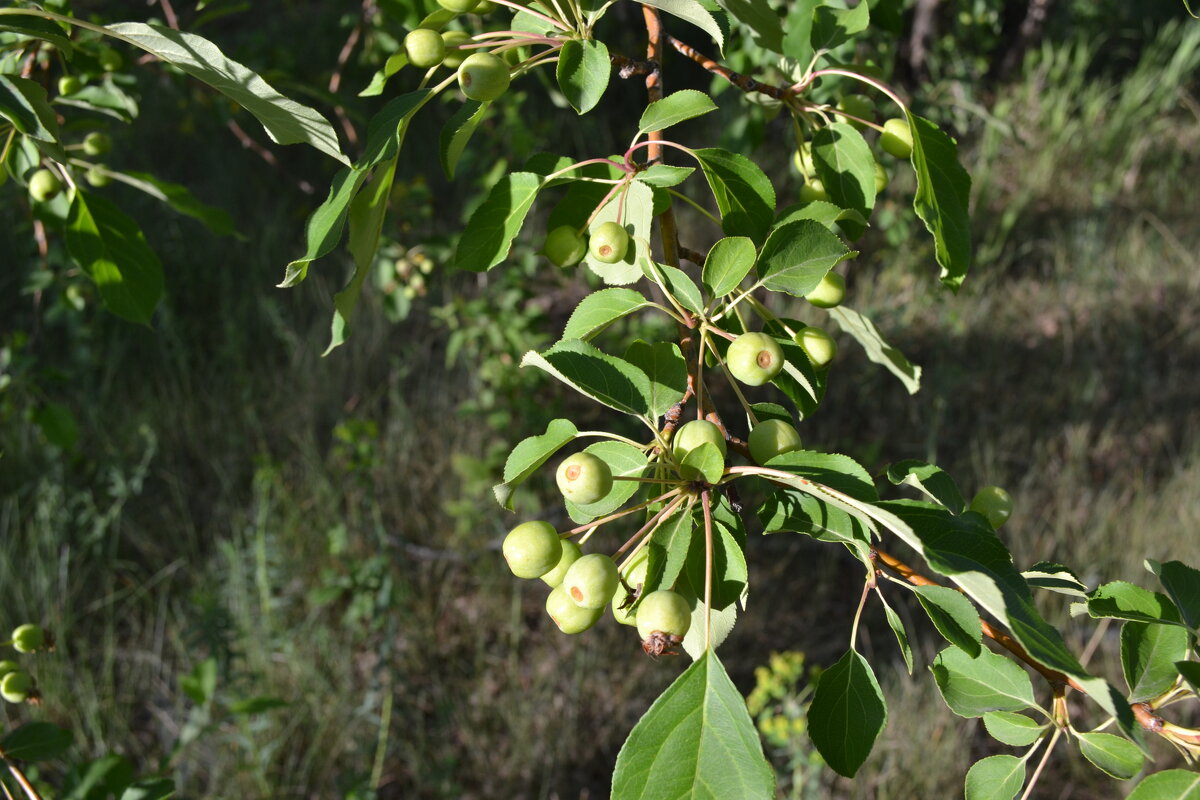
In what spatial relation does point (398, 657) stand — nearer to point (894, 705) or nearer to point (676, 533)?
point (894, 705)

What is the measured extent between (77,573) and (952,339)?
2804mm

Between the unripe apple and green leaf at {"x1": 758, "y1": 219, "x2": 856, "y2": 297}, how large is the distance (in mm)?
119

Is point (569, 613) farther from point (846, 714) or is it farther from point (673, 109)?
point (673, 109)

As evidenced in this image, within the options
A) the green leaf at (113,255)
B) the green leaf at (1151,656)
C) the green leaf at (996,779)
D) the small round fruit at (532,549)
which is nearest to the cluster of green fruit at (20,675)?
the green leaf at (113,255)

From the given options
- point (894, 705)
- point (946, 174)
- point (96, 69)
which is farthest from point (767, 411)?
point (894, 705)

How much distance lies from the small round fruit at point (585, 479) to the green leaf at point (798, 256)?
0.18 metres

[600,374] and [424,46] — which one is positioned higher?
[424,46]

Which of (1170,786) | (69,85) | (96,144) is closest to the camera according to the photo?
(1170,786)

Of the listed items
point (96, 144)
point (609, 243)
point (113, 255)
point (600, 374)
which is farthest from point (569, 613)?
point (96, 144)

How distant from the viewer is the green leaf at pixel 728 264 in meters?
0.62

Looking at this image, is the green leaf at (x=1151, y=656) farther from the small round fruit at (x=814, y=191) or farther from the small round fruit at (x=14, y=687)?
the small round fruit at (x=14, y=687)

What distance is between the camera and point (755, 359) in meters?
0.57

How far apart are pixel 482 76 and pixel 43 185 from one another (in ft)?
2.25

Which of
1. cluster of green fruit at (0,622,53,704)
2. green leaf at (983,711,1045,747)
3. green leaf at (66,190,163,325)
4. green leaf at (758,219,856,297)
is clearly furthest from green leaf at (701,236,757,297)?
cluster of green fruit at (0,622,53,704)
